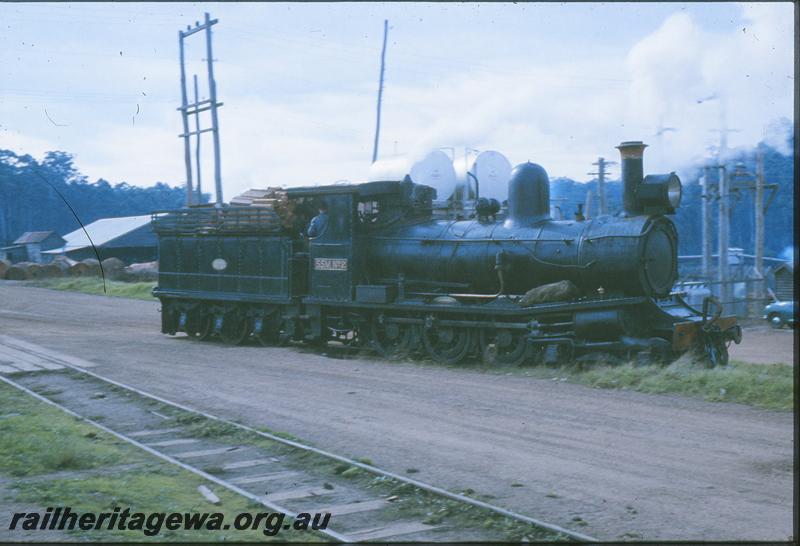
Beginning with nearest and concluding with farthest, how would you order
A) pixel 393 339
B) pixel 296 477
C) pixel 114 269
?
pixel 296 477 < pixel 393 339 < pixel 114 269

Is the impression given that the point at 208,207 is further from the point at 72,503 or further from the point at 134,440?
the point at 72,503

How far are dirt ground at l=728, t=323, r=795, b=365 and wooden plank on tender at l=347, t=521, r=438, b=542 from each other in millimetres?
11737

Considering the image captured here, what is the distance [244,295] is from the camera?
732 inches

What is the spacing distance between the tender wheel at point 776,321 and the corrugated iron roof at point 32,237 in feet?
173

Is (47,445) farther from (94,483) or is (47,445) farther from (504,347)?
(504,347)

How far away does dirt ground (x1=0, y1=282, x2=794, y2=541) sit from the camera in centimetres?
657

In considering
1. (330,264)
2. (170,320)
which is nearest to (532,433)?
(330,264)

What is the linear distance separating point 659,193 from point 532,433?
573 centimetres

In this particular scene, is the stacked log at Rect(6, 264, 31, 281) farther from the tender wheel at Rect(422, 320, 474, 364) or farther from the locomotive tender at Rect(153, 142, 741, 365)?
the tender wheel at Rect(422, 320, 474, 364)

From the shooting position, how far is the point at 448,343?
50.1 ft

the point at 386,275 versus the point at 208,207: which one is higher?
the point at 208,207

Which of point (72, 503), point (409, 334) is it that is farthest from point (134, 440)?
point (409, 334)

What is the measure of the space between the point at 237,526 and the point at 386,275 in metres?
10.8

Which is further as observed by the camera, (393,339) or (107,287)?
(107,287)
